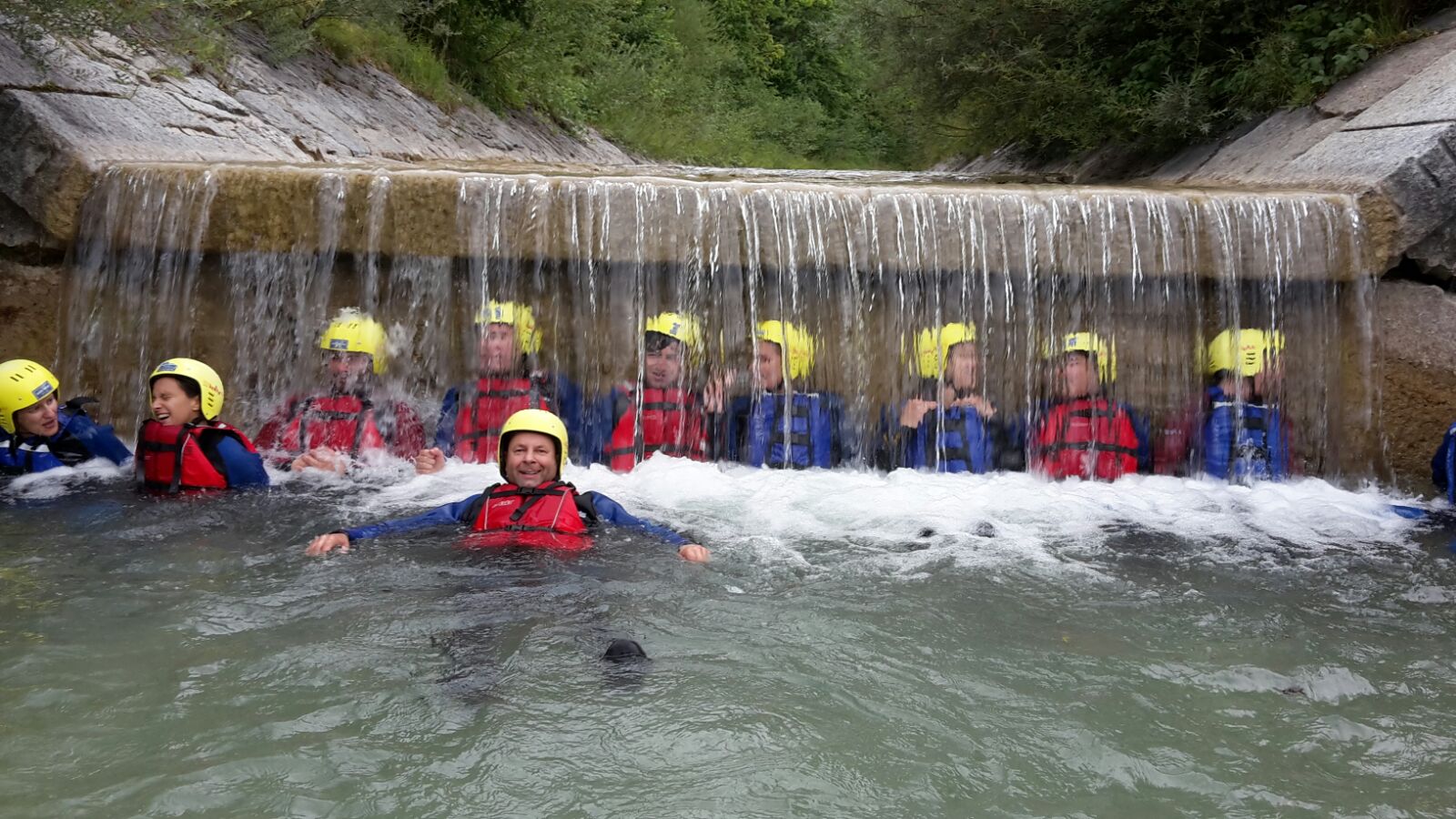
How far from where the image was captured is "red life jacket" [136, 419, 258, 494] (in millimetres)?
6277

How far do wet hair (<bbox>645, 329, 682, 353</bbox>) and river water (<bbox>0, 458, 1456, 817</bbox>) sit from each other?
60.7 inches

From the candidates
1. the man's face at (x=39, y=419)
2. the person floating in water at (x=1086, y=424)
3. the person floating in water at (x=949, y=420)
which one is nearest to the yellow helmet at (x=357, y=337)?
the man's face at (x=39, y=419)

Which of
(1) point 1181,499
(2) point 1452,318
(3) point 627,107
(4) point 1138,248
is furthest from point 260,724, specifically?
(3) point 627,107

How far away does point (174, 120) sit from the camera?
898 centimetres

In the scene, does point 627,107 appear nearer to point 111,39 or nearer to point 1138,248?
point 111,39

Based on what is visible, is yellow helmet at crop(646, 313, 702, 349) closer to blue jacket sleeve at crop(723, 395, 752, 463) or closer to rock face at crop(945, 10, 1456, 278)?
blue jacket sleeve at crop(723, 395, 752, 463)

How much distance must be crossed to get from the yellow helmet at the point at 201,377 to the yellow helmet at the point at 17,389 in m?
0.61

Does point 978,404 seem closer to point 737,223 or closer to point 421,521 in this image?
point 737,223

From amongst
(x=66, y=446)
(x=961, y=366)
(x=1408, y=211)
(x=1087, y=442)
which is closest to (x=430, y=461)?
(x=66, y=446)

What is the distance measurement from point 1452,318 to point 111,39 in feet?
31.8

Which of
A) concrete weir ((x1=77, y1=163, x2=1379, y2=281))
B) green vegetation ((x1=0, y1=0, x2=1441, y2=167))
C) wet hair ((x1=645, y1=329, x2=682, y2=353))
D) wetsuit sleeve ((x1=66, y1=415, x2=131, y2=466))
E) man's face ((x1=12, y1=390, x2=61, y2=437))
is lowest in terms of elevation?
wetsuit sleeve ((x1=66, y1=415, x2=131, y2=466))

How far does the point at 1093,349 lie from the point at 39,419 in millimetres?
6124

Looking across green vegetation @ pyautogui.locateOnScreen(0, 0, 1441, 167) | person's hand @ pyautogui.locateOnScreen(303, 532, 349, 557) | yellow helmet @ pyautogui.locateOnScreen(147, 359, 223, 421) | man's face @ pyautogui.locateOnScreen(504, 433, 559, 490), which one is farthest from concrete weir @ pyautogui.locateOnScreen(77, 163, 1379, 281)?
person's hand @ pyautogui.locateOnScreen(303, 532, 349, 557)

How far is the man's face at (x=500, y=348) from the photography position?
7273 millimetres
